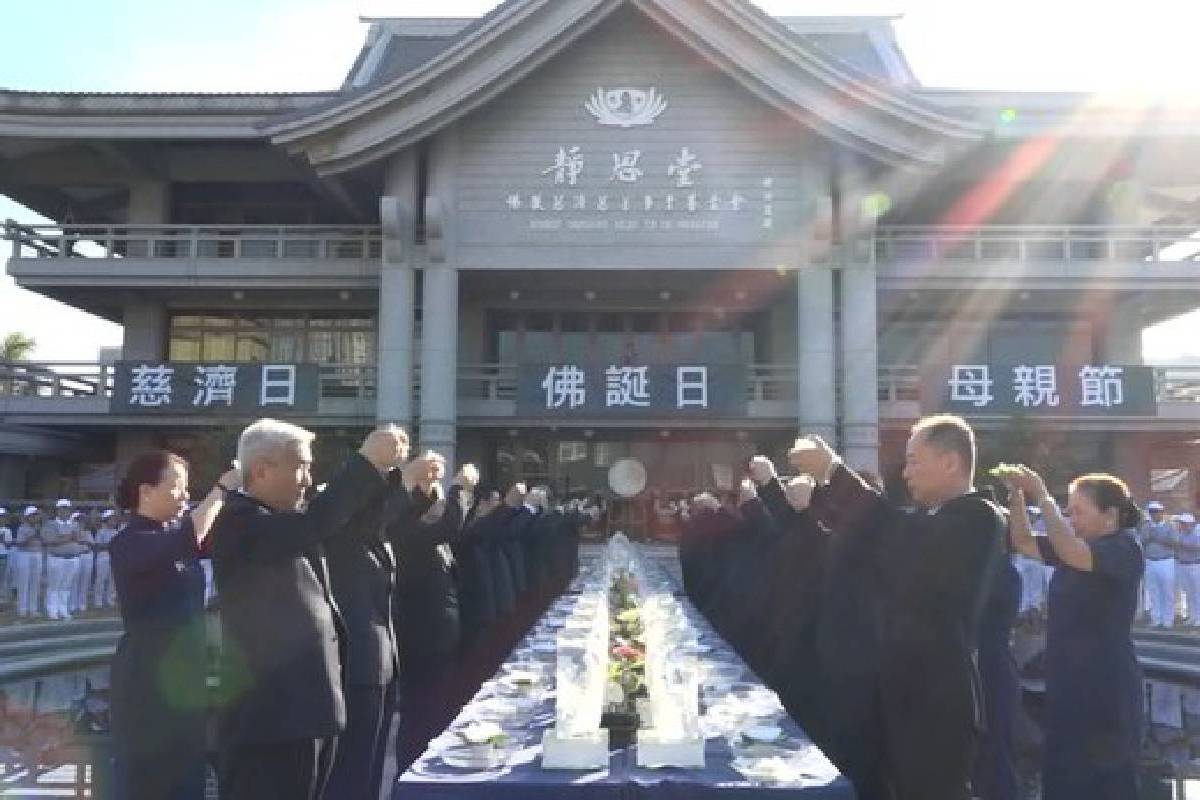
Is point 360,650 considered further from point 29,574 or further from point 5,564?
point 5,564

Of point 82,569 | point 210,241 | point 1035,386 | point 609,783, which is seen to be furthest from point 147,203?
point 609,783

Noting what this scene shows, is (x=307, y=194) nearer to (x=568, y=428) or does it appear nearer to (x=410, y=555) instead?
(x=568, y=428)

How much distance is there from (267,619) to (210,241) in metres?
20.3

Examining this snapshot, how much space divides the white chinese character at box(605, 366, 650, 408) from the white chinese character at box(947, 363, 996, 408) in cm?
578

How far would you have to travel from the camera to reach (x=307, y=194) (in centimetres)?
2258

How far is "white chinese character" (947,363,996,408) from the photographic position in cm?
1928

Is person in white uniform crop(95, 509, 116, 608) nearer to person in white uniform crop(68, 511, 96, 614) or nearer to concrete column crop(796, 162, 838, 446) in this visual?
person in white uniform crop(68, 511, 96, 614)

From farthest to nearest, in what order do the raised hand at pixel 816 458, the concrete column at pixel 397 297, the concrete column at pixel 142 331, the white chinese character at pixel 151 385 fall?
the concrete column at pixel 142 331 → the white chinese character at pixel 151 385 → the concrete column at pixel 397 297 → the raised hand at pixel 816 458

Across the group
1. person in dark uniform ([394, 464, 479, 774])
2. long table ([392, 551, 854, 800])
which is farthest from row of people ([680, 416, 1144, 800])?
person in dark uniform ([394, 464, 479, 774])

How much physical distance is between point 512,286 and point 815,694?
16.5 metres

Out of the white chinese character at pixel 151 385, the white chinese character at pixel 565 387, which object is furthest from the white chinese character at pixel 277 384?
the white chinese character at pixel 565 387

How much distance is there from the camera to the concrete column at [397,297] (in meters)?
18.6

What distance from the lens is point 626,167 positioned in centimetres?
1905

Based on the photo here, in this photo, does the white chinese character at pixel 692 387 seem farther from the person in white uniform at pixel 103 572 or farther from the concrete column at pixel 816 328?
the person in white uniform at pixel 103 572
